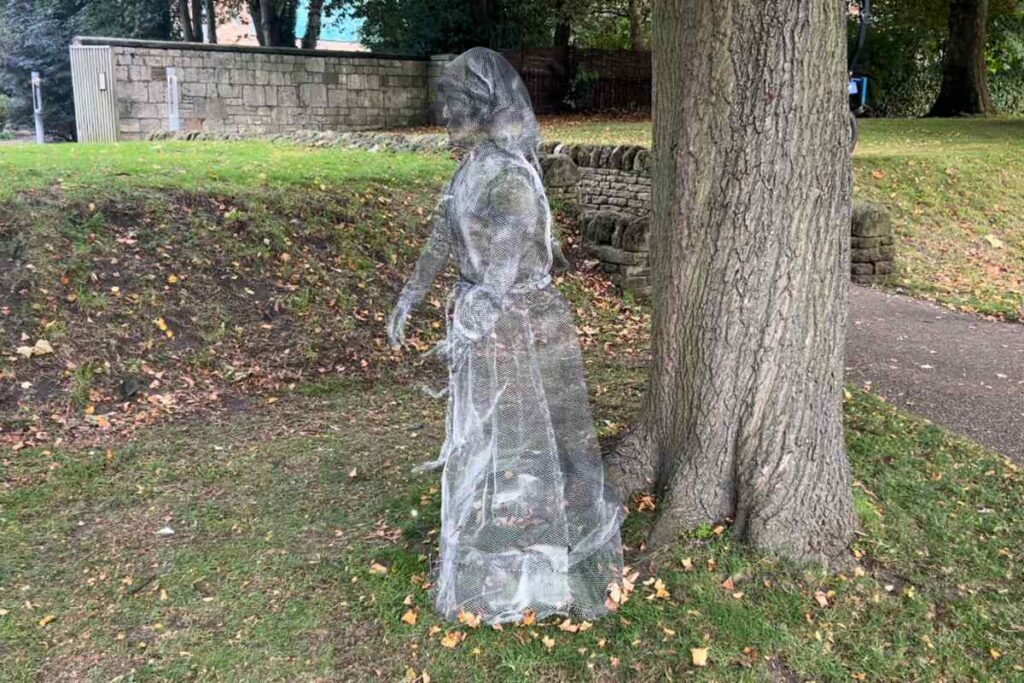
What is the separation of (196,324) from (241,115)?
42.8 ft

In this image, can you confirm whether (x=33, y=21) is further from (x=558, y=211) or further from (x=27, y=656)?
(x=27, y=656)

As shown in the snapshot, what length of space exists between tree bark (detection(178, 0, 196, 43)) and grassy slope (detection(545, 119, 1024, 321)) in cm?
1359

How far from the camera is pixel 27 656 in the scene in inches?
136

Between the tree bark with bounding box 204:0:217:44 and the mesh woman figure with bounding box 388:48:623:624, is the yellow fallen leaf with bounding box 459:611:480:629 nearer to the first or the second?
the mesh woman figure with bounding box 388:48:623:624

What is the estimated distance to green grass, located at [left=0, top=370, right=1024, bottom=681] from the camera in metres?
3.37

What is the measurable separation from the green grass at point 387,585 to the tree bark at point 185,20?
76.3 feet

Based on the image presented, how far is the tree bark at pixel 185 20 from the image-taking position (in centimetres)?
2541

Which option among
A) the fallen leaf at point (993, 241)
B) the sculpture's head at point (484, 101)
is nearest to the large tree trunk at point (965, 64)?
the fallen leaf at point (993, 241)

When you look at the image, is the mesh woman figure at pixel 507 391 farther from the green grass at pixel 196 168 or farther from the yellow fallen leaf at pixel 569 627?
the green grass at pixel 196 168

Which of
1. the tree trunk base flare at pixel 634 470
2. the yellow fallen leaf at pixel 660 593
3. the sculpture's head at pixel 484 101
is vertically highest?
the sculpture's head at pixel 484 101

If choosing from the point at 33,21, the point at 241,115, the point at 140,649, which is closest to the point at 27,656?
the point at 140,649

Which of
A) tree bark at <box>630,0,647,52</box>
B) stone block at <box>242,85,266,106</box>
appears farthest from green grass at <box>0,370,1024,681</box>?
tree bark at <box>630,0,647,52</box>

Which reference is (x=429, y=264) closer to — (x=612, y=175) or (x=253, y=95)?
(x=612, y=175)

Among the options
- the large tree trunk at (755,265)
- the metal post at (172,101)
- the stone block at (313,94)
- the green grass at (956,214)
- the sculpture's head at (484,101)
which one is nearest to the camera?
the sculpture's head at (484,101)
